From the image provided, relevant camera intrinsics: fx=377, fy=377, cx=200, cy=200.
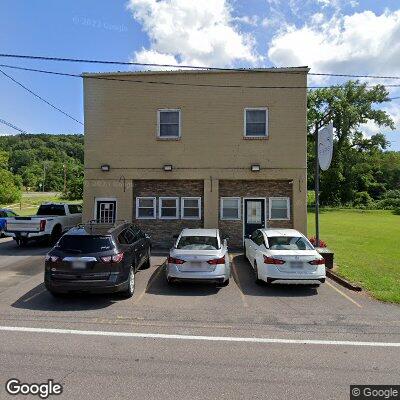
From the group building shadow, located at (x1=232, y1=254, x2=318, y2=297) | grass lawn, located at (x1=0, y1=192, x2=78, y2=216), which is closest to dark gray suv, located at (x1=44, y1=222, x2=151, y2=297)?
building shadow, located at (x1=232, y1=254, x2=318, y2=297)

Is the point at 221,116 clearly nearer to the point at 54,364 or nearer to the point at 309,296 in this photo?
the point at 309,296

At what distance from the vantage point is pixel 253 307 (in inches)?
319

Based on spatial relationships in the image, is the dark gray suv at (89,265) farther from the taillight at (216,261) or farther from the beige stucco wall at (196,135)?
the beige stucco wall at (196,135)

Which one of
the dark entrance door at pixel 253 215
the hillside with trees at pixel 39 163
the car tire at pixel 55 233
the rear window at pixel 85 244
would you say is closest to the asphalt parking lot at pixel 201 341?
the rear window at pixel 85 244

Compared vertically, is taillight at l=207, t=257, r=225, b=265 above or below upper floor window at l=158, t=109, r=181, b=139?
below

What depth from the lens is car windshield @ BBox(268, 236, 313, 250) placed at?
9.81 metres

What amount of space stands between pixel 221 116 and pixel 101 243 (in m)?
8.86

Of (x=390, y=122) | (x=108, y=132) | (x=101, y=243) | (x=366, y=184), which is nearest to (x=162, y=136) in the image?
(x=108, y=132)

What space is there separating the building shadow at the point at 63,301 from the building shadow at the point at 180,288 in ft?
3.60

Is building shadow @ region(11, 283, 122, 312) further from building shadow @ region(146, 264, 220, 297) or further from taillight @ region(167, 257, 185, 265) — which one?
taillight @ region(167, 257, 185, 265)

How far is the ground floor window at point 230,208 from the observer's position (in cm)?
1577

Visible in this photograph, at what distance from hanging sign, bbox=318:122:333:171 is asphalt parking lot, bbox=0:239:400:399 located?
4.81 m

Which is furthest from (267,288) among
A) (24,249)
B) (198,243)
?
(24,249)

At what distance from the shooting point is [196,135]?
1545 cm
